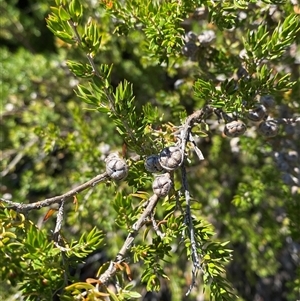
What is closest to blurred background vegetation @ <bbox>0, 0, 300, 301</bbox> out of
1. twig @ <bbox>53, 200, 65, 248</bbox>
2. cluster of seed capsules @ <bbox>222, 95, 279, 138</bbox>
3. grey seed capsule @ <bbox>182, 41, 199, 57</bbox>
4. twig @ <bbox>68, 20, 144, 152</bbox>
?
grey seed capsule @ <bbox>182, 41, 199, 57</bbox>

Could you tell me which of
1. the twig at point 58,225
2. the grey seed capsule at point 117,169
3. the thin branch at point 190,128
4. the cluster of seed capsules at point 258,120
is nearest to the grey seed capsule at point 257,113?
the cluster of seed capsules at point 258,120

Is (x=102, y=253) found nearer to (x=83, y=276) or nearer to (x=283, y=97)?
(x=83, y=276)

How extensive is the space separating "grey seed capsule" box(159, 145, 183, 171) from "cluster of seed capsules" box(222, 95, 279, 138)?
20 cm

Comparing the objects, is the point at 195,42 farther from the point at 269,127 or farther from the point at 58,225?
the point at 58,225

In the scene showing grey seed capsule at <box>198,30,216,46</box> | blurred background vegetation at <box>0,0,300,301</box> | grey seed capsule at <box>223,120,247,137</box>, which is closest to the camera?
grey seed capsule at <box>223,120,247,137</box>

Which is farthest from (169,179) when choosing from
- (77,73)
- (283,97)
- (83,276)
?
(83,276)

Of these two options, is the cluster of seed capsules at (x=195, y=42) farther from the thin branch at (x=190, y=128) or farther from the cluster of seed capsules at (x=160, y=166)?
the cluster of seed capsules at (x=160, y=166)

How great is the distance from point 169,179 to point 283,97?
0.66 meters

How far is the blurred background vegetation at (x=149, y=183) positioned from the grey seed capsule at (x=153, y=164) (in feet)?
1.63

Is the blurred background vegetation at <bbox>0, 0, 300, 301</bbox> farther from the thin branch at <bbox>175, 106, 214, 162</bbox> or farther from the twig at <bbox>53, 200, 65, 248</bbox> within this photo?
the twig at <bbox>53, 200, 65, 248</bbox>

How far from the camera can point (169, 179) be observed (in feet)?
3.52

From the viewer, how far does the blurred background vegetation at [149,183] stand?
1651mm

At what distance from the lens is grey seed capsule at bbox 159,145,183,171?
1038mm

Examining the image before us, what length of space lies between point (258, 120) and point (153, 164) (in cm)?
36
